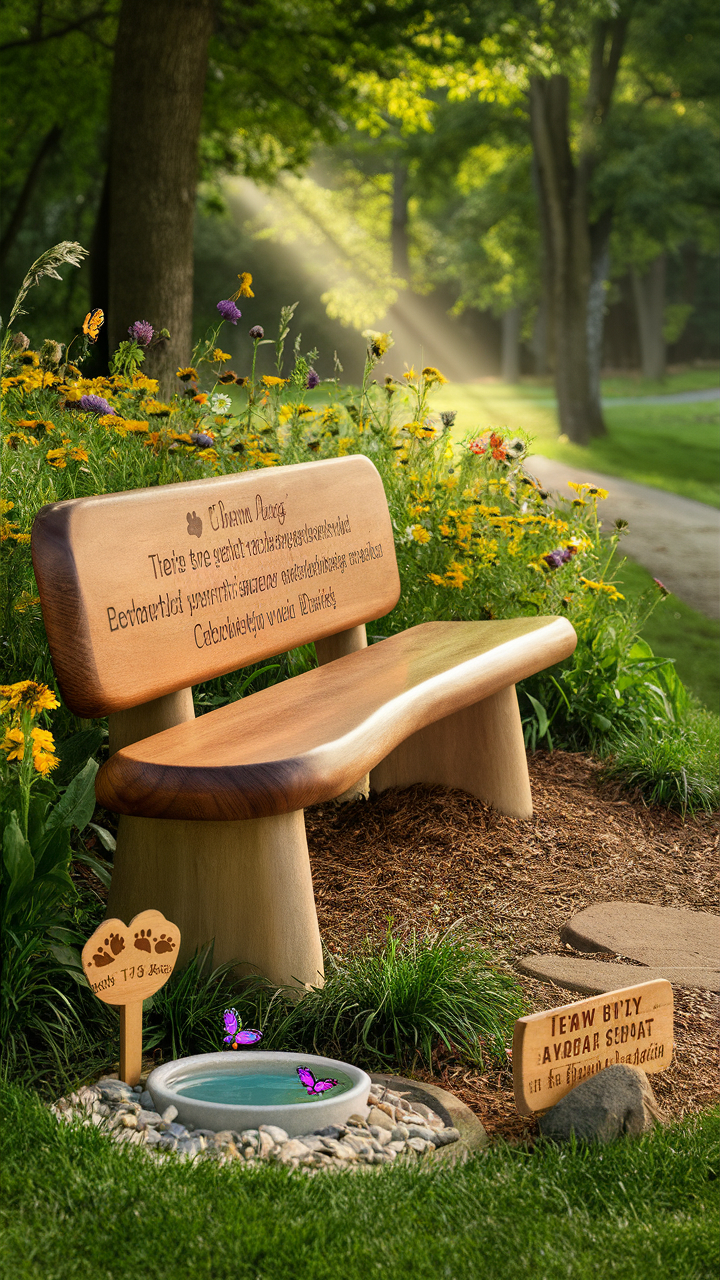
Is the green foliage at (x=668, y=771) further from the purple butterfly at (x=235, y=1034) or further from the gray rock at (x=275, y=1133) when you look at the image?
the gray rock at (x=275, y=1133)

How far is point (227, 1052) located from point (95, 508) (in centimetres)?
123

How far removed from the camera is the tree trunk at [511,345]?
3416cm

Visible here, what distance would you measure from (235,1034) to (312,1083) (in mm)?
249

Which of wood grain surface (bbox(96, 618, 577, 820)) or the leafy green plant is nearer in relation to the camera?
the leafy green plant

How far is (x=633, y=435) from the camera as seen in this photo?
2025 centimetres

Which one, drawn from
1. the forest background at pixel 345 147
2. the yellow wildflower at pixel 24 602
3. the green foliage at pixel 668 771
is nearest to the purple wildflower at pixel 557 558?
the green foliage at pixel 668 771

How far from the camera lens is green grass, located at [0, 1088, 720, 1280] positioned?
1831mm

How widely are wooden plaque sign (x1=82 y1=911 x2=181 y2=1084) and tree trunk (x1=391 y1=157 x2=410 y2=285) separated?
2275cm

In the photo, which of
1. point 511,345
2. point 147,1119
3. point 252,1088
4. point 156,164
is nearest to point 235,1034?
point 252,1088

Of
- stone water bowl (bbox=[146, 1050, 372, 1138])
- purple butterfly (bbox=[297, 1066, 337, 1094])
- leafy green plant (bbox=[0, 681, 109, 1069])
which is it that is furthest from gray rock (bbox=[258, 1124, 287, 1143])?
leafy green plant (bbox=[0, 681, 109, 1069])

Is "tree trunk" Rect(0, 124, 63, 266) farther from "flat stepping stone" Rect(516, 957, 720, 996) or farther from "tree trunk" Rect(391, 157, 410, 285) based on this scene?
"flat stepping stone" Rect(516, 957, 720, 996)

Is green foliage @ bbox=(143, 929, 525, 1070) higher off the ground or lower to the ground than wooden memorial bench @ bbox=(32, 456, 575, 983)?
lower

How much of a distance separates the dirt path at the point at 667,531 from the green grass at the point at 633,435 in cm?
68

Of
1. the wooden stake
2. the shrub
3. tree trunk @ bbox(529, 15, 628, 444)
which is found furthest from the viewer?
tree trunk @ bbox(529, 15, 628, 444)
